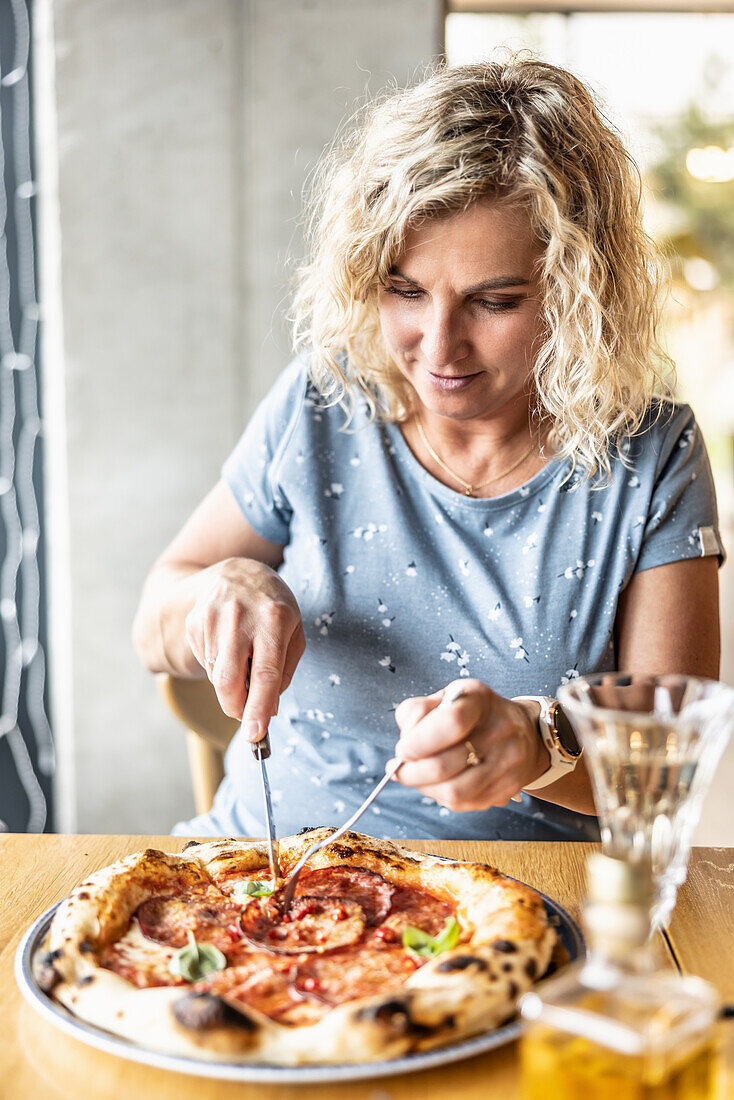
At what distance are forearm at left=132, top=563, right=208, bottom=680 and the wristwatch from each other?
523 mm

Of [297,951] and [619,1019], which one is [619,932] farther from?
[297,951]

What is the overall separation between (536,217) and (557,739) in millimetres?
589

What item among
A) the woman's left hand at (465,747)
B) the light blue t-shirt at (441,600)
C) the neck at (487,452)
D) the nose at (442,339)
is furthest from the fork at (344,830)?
the neck at (487,452)

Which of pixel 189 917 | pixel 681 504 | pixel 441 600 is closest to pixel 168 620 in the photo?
pixel 441 600

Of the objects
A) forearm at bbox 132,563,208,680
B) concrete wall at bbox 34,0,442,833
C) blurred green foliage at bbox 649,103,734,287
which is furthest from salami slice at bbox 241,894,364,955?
blurred green foliage at bbox 649,103,734,287

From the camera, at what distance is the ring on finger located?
90 centimetres

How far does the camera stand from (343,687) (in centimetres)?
139

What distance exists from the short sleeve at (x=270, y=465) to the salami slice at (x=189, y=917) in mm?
675

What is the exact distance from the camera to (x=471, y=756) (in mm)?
900

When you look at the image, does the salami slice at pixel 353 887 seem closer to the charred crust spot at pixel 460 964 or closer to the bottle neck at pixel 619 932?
the charred crust spot at pixel 460 964

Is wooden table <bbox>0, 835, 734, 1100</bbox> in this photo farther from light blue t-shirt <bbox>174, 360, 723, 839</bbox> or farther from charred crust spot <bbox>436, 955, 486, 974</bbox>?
light blue t-shirt <bbox>174, 360, 723, 839</bbox>

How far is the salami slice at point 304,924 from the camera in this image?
851mm

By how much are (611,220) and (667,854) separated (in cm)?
82

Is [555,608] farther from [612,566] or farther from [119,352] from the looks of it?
[119,352]
